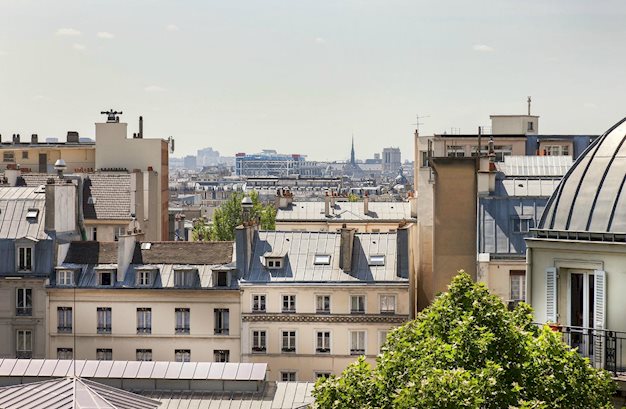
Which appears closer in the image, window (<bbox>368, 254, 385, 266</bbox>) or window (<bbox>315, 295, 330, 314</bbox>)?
window (<bbox>315, 295, 330, 314</bbox>)

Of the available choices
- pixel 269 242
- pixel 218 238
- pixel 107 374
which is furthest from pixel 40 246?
pixel 218 238

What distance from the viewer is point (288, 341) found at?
6406 cm

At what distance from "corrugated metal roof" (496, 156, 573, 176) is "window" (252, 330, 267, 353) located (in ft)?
45.5

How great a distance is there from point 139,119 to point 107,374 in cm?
7228

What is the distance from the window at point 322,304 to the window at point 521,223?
1083 centimetres

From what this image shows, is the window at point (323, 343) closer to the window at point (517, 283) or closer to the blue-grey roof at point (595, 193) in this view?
the window at point (517, 283)

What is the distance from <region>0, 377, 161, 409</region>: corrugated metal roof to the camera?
1417 inches

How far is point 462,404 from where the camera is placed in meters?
24.9

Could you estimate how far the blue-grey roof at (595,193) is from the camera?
1059 inches

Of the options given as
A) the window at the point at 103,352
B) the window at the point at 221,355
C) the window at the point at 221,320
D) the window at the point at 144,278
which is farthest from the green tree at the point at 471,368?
the window at the point at 144,278

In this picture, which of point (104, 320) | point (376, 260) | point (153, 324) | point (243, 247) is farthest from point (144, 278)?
point (376, 260)

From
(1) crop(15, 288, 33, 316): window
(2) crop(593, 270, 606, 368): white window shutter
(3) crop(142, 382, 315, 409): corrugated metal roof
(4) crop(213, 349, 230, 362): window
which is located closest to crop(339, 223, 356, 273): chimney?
(4) crop(213, 349, 230, 362): window

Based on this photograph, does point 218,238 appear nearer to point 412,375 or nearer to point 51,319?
point 51,319

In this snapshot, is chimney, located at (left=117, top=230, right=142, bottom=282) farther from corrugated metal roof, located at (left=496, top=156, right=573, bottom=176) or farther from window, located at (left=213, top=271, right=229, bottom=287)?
corrugated metal roof, located at (left=496, top=156, right=573, bottom=176)
